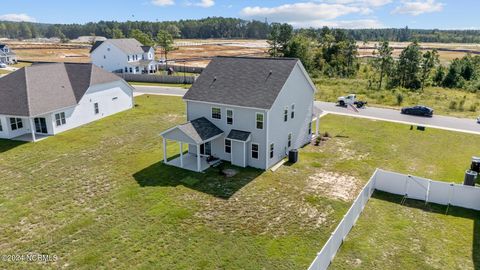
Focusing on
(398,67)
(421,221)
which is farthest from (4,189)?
(398,67)

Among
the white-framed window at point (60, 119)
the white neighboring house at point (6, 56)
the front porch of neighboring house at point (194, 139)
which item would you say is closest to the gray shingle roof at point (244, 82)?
the front porch of neighboring house at point (194, 139)

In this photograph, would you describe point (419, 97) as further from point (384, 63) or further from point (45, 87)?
point (45, 87)

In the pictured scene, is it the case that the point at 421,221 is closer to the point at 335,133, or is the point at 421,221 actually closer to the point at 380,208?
the point at 380,208

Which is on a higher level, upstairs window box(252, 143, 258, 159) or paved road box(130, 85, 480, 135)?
upstairs window box(252, 143, 258, 159)

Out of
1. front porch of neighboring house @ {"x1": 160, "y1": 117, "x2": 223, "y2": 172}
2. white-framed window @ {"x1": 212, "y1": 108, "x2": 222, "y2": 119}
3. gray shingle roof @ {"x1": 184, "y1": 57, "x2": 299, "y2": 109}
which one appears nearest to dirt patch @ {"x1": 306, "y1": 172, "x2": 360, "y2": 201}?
gray shingle roof @ {"x1": 184, "y1": 57, "x2": 299, "y2": 109}

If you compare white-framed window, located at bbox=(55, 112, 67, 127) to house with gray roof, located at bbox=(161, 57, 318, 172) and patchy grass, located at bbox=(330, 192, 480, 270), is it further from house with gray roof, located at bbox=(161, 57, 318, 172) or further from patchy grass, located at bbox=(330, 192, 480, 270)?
patchy grass, located at bbox=(330, 192, 480, 270)

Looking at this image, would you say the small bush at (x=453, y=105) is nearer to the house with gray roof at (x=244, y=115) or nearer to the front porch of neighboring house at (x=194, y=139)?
the house with gray roof at (x=244, y=115)
